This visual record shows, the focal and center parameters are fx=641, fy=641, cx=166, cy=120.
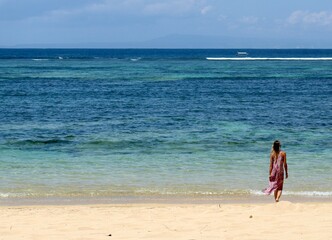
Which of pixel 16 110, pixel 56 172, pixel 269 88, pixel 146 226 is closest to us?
pixel 146 226

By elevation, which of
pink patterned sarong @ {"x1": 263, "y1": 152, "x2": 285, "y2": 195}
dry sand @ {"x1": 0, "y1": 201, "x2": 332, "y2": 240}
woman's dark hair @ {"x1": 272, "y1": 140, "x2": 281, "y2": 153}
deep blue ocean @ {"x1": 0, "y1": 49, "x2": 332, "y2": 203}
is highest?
woman's dark hair @ {"x1": 272, "y1": 140, "x2": 281, "y2": 153}

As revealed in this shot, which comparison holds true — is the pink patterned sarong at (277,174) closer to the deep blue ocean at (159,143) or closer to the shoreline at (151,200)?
the shoreline at (151,200)

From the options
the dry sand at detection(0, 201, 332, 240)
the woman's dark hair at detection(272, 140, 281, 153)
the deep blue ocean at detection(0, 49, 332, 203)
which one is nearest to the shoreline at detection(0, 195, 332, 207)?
the deep blue ocean at detection(0, 49, 332, 203)

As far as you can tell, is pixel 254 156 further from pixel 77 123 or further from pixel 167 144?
pixel 77 123

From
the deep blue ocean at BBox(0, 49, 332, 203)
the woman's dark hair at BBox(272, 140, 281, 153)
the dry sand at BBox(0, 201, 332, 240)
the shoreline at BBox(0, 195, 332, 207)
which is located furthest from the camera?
the deep blue ocean at BBox(0, 49, 332, 203)

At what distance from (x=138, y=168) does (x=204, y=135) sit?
7006mm

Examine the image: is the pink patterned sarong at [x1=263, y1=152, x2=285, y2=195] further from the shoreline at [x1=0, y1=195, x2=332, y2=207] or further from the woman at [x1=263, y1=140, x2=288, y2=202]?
the shoreline at [x1=0, y1=195, x2=332, y2=207]

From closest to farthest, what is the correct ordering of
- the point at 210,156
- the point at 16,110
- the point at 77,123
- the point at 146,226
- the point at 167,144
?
the point at 146,226, the point at 210,156, the point at 167,144, the point at 77,123, the point at 16,110

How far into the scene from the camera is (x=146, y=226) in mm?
12273

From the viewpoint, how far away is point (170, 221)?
12.7 meters

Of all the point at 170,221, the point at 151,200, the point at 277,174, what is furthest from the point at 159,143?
the point at 170,221

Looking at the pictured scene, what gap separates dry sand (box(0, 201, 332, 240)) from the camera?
1153 cm

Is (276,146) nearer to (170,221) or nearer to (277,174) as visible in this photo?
(277,174)

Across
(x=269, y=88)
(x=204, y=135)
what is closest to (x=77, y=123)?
(x=204, y=135)
